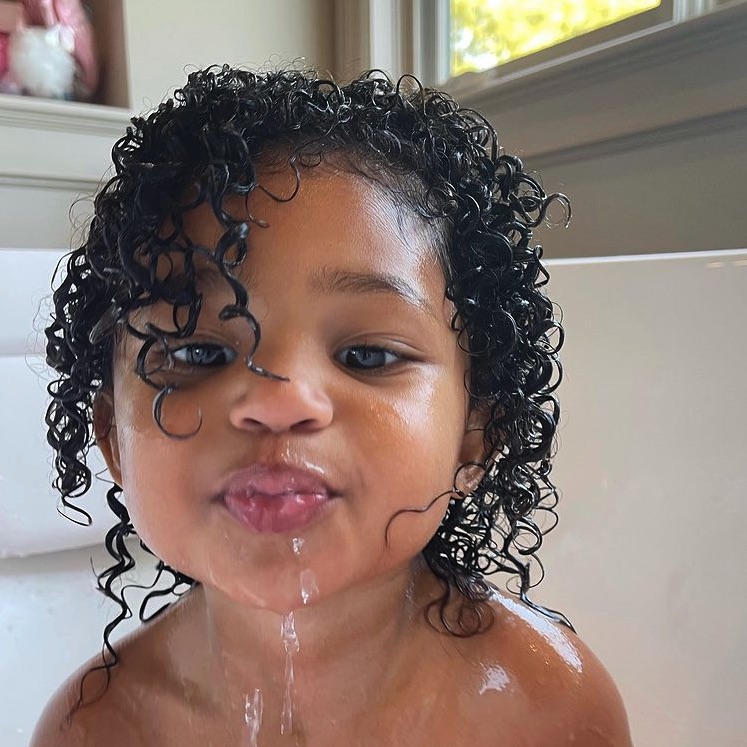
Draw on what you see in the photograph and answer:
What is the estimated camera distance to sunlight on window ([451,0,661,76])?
132 cm

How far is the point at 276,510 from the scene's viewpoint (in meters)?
0.45

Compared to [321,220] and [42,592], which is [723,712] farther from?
[42,592]

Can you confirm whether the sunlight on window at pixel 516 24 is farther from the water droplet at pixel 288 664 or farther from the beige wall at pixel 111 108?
the water droplet at pixel 288 664

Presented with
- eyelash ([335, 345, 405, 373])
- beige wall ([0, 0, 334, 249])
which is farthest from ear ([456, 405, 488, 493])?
beige wall ([0, 0, 334, 249])

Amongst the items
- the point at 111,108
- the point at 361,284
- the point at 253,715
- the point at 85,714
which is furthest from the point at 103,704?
the point at 111,108

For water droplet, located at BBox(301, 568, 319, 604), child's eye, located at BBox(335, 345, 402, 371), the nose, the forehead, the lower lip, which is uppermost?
the forehead

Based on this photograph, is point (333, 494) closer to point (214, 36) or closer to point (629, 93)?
point (629, 93)

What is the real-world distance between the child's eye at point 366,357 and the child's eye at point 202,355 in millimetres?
68

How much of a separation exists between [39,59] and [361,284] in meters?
1.18

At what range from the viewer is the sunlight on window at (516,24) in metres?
1.32

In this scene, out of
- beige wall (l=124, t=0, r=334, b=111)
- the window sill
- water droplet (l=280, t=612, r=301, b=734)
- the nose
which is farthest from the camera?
beige wall (l=124, t=0, r=334, b=111)

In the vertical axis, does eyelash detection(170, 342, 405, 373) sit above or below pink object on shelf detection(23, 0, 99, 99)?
below

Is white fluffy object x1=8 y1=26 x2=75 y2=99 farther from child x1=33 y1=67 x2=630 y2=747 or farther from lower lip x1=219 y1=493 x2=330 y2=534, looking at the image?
lower lip x1=219 y1=493 x2=330 y2=534

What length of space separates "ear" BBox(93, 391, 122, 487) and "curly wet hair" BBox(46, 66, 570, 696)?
11mm
